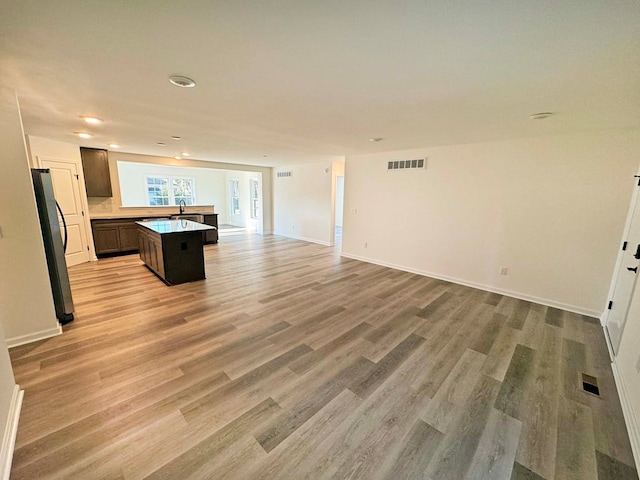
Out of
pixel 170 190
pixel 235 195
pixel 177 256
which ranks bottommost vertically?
pixel 177 256

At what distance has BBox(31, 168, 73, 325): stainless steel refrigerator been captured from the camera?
104 inches

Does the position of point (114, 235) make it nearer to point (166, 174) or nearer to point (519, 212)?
point (166, 174)

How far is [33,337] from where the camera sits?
2576 mm

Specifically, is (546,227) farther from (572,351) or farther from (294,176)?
(294,176)

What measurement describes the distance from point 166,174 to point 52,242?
7824 millimetres

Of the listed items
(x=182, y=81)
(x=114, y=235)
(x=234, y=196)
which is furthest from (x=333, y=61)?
(x=234, y=196)

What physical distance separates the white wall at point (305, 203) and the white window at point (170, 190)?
3.75m

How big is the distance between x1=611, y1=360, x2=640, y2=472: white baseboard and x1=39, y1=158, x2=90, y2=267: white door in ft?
25.3

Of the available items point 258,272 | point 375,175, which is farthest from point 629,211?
point 258,272

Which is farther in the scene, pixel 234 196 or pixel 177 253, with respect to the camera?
pixel 234 196

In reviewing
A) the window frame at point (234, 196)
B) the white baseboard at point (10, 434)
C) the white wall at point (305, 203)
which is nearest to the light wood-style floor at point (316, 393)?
the white baseboard at point (10, 434)

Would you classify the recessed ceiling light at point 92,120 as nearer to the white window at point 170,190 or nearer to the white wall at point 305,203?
the white wall at point 305,203

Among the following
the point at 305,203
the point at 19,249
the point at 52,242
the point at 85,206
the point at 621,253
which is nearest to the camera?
the point at 19,249

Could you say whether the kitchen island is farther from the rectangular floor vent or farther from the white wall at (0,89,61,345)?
the rectangular floor vent
